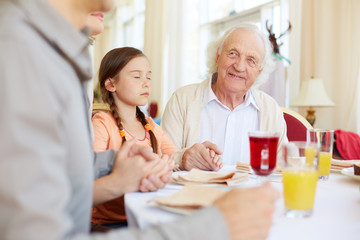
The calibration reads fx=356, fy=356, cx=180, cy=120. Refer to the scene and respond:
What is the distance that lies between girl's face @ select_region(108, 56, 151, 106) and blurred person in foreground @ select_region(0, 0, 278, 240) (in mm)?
935

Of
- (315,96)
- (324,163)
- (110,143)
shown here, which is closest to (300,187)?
(324,163)

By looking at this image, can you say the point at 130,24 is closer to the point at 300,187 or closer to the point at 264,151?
the point at 264,151

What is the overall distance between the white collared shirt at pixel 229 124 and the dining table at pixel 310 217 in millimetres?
1049

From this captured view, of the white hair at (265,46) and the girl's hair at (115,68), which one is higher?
the white hair at (265,46)

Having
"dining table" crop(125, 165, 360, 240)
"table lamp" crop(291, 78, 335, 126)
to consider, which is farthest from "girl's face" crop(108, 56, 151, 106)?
"table lamp" crop(291, 78, 335, 126)

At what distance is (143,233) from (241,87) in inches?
63.5

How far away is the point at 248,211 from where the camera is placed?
0.65 metres

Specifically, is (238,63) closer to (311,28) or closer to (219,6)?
(311,28)

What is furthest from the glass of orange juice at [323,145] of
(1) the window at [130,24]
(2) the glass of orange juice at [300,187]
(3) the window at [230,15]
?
(1) the window at [130,24]

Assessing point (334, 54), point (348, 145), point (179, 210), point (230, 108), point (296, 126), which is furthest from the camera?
point (334, 54)

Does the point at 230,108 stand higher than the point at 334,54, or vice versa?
the point at 334,54

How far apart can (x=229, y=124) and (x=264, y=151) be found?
3.68 ft

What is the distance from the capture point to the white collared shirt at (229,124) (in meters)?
2.11

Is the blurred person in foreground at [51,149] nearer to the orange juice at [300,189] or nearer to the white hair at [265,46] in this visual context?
the orange juice at [300,189]
